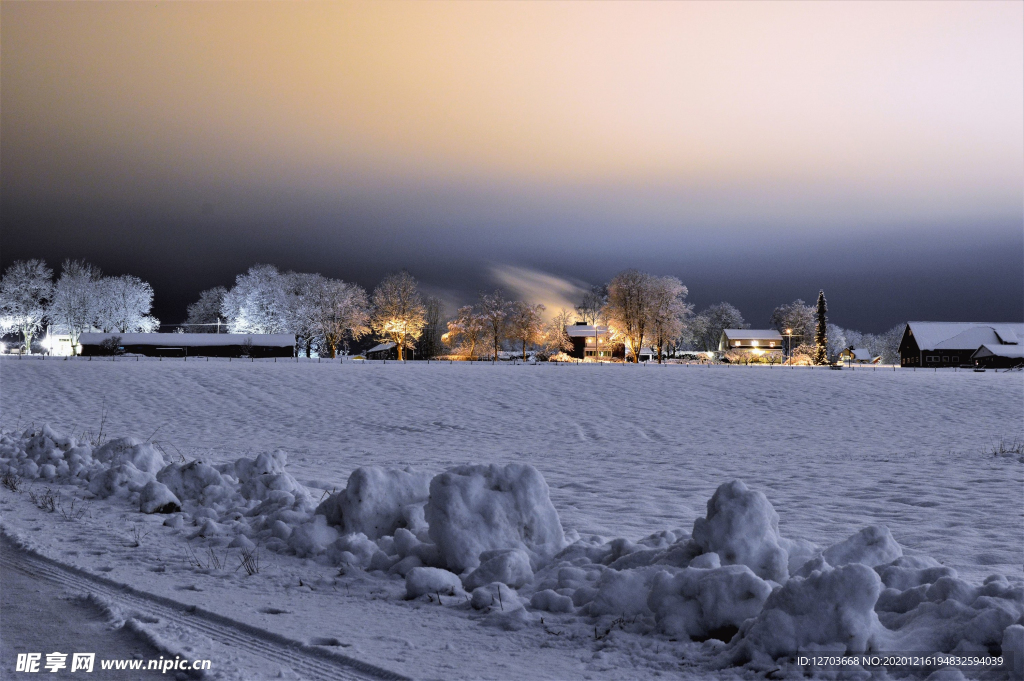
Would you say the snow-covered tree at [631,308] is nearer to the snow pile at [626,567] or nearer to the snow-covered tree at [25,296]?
the snow-covered tree at [25,296]

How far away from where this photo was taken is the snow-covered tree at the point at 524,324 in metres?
93.0

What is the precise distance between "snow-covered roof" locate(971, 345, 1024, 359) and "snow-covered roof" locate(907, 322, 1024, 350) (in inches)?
55.9

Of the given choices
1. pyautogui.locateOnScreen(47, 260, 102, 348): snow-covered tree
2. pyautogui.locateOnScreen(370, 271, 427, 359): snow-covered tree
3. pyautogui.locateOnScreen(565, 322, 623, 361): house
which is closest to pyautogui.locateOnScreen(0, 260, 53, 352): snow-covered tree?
pyautogui.locateOnScreen(47, 260, 102, 348): snow-covered tree

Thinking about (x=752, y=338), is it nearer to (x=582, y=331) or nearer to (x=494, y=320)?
(x=582, y=331)

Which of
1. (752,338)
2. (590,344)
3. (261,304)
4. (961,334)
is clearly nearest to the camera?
(961,334)

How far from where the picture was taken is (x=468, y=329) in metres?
92.8

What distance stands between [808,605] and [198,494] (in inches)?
307

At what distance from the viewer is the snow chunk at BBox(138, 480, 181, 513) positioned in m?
9.33

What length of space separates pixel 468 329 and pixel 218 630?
87.8 metres

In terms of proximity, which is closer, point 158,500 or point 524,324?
point 158,500

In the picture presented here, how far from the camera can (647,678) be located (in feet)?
15.0

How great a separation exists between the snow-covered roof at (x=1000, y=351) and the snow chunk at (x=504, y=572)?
9364 cm

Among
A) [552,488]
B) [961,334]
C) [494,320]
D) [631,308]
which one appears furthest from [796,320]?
[552,488]

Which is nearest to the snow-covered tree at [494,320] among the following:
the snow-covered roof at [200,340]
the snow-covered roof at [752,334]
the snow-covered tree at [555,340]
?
the snow-covered tree at [555,340]
